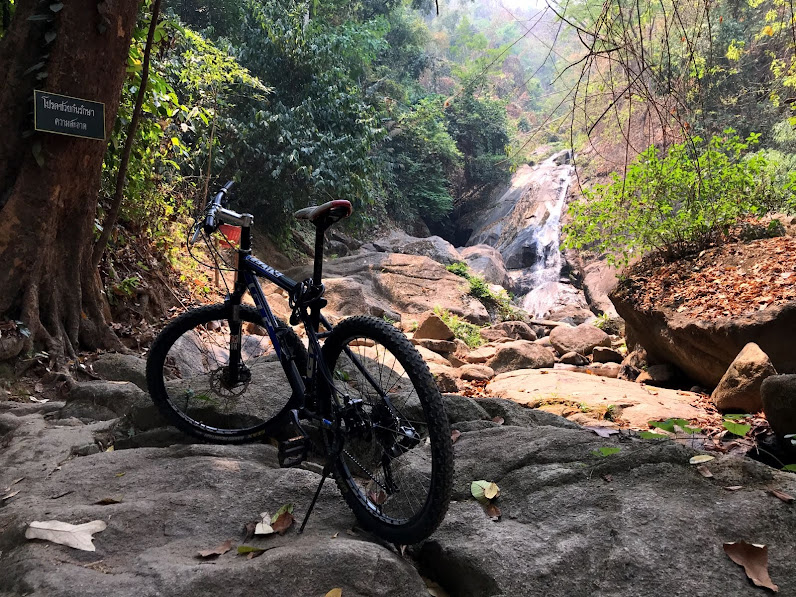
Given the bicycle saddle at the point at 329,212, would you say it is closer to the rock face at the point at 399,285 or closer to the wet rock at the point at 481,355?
the wet rock at the point at 481,355

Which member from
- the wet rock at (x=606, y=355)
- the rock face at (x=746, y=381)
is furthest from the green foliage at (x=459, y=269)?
the rock face at (x=746, y=381)

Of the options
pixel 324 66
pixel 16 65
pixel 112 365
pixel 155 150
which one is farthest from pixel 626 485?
pixel 324 66

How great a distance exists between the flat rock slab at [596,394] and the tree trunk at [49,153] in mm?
4365

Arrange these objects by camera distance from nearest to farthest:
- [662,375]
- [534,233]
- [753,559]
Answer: [753,559] < [662,375] < [534,233]

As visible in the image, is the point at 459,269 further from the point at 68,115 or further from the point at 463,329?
the point at 68,115

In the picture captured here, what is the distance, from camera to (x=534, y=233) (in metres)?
20.1

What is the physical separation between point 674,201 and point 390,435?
286 inches

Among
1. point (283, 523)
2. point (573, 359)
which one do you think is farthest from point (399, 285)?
point (283, 523)

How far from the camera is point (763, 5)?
14898 millimetres

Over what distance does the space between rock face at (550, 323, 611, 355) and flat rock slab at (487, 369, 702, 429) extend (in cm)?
253

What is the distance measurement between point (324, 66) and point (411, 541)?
43.6 ft

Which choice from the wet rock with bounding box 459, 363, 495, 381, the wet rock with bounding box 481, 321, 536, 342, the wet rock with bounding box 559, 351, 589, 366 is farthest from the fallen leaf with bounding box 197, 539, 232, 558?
the wet rock with bounding box 481, 321, 536, 342

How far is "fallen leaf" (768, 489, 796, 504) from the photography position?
5.77 feet

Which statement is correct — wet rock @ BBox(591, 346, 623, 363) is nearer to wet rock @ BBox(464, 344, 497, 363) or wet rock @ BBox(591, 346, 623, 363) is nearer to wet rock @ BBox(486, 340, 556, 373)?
wet rock @ BBox(486, 340, 556, 373)
